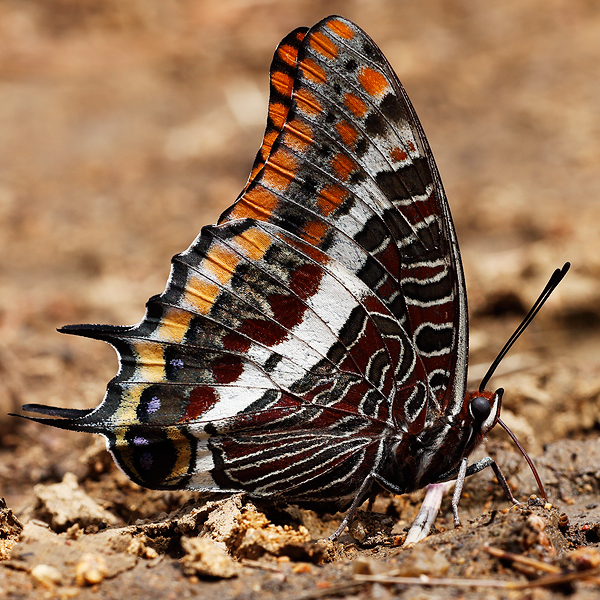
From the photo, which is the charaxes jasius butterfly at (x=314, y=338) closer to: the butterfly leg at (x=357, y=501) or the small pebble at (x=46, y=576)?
the butterfly leg at (x=357, y=501)

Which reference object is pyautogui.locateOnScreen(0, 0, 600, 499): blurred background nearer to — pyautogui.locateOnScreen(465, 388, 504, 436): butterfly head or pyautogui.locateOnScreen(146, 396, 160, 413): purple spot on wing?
pyautogui.locateOnScreen(465, 388, 504, 436): butterfly head

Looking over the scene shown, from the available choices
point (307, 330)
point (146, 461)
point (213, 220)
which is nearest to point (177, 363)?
point (146, 461)

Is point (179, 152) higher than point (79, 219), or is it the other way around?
point (179, 152)

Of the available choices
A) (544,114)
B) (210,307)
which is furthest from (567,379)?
(544,114)

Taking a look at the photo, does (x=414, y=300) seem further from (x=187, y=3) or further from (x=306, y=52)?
(x=187, y=3)

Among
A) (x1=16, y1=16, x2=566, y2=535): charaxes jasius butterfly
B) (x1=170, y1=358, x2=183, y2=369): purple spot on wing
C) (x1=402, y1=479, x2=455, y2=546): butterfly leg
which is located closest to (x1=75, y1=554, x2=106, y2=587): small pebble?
(x1=16, y1=16, x2=566, y2=535): charaxes jasius butterfly

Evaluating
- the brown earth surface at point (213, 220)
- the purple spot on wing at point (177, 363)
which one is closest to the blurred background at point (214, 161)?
the brown earth surface at point (213, 220)

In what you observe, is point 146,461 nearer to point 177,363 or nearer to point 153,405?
point 153,405

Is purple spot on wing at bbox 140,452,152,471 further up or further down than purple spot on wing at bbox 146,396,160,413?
further down
